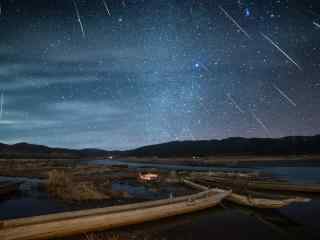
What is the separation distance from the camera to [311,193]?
74.7 ft

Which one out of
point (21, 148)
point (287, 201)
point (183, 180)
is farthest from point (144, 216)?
point (21, 148)

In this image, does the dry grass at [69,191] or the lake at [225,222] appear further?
the dry grass at [69,191]

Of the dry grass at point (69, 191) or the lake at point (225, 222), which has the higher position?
the dry grass at point (69, 191)

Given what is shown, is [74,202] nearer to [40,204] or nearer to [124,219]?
[40,204]

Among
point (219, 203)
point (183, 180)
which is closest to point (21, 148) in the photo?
point (183, 180)

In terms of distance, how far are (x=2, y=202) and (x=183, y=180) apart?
59.6 feet

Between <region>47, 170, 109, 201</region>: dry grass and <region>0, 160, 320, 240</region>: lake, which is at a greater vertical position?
<region>47, 170, 109, 201</region>: dry grass

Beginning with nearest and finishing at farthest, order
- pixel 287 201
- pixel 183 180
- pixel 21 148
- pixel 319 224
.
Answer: pixel 319 224 < pixel 287 201 < pixel 183 180 < pixel 21 148

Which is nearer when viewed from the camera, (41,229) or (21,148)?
(41,229)

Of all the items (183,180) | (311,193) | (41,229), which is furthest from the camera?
(183,180)

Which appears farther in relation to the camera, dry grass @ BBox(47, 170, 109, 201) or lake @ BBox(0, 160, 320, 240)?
dry grass @ BBox(47, 170, 109, 201)

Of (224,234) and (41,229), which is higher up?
(41,229)

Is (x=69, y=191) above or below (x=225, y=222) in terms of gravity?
above

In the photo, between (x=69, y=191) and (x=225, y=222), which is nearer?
(x=225, y=222)
